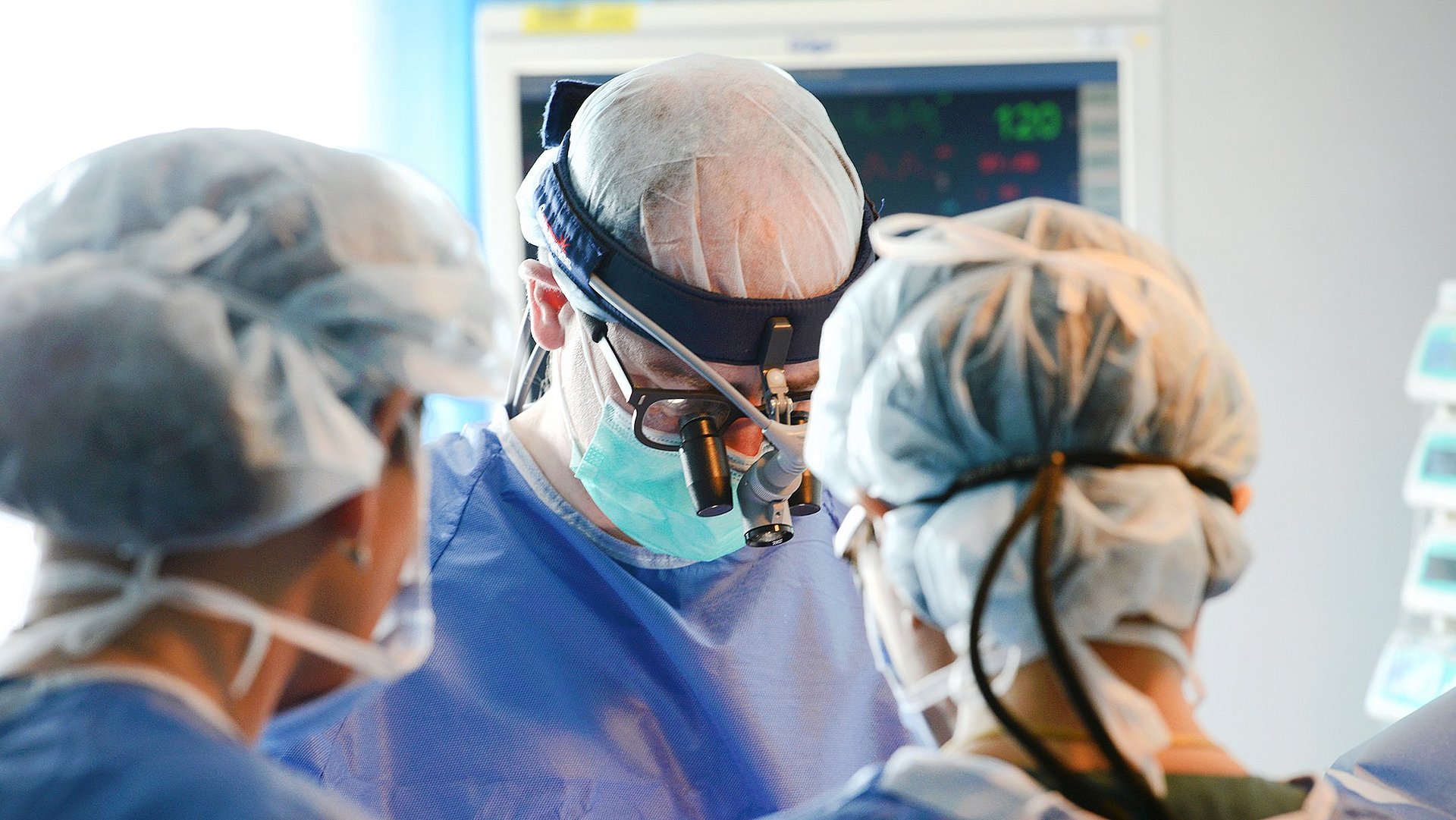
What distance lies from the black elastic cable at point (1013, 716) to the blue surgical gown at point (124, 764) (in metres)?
0.47

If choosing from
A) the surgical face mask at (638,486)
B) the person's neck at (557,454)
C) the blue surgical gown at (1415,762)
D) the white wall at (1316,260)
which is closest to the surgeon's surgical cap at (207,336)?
the surgical face mask at (638,486)

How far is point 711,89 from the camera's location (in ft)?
5.11

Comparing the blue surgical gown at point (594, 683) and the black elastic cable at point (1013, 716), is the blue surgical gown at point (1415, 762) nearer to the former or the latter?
the black elastic cable at point (1013, 716)

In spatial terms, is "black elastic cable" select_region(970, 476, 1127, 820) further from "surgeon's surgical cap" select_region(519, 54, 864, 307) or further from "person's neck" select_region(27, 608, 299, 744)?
"surgeon's surgical cap" select_region(519, 54, 864, 307)

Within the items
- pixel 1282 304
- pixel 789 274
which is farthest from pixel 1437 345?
pixel 789 274

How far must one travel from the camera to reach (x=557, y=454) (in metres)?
1.72

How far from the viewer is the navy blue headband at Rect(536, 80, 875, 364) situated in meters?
1.47

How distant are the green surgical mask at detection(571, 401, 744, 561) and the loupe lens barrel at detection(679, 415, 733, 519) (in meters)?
0.09

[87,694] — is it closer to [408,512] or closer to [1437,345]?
[408,512]

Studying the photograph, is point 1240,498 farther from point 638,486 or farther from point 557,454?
point 557,454

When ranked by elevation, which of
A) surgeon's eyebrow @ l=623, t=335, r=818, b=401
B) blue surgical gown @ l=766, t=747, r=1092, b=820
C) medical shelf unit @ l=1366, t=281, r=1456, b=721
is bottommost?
medical shelf unit @ l=1366, t=281, r=1456, b=721

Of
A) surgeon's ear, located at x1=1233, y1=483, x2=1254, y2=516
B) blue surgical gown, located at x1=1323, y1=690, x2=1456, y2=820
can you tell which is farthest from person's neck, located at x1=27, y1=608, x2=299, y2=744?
blue surgical gown, located at x1=1323, y1=690, x2=1456, y2=820

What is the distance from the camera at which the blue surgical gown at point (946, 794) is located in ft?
2.92

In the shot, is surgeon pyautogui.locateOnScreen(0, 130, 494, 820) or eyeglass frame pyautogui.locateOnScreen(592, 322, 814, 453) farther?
eyeglass frame pyautogui.locateOnScreen(592, 322, 814, 453)
